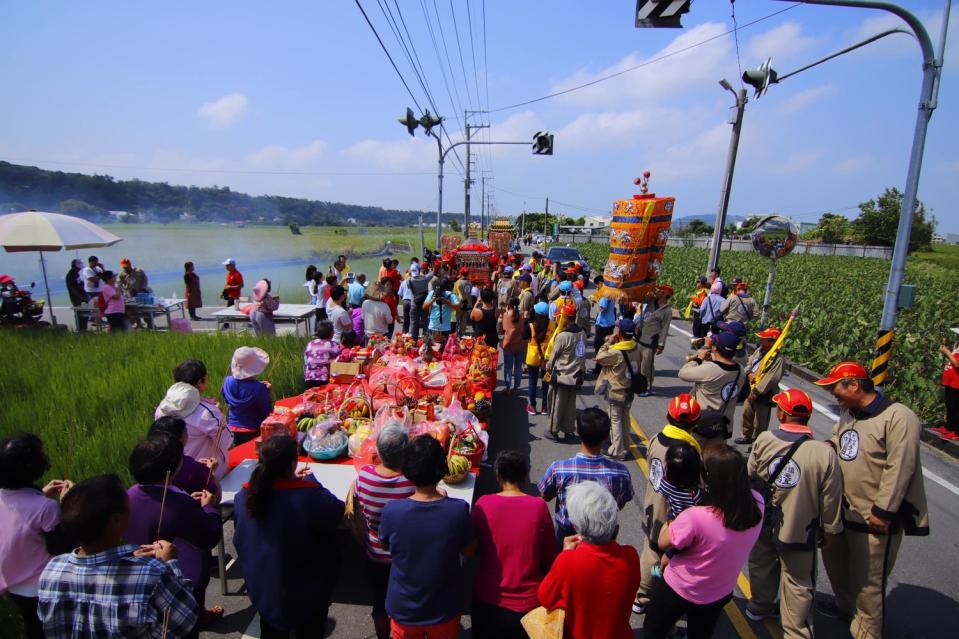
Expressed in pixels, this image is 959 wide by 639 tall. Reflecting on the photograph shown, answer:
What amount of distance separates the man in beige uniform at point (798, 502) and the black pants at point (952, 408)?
5734 millimetres

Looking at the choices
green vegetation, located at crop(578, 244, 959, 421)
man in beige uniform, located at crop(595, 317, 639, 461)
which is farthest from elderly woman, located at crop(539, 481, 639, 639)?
green vegetation, located at crop(578, 244, 959, 421)

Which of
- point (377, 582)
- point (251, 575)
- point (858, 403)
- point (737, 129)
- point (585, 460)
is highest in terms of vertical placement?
point (737, 129)

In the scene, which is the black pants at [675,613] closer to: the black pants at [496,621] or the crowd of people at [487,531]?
the crowd of people at [487,531]

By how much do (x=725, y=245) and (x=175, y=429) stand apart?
60508 mm

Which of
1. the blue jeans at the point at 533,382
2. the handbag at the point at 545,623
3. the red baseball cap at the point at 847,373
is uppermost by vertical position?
the red baseball cap at the point at 847,373

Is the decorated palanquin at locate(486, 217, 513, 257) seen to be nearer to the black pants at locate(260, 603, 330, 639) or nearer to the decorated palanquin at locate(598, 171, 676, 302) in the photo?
the decorated palanquin at locate(598, 171, 676, 302)

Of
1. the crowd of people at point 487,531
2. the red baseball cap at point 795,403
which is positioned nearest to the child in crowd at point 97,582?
the crowd of people at point 487,531

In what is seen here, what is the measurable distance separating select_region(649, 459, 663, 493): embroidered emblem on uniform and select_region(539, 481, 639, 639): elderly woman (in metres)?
1.04

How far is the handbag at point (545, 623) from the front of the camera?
2.25 meters

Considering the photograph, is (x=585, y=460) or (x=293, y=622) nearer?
(x=293, y=622)

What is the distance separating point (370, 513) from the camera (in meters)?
2.91

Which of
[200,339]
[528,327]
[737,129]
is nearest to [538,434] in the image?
[528,327]

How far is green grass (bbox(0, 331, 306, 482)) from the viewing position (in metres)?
4.96

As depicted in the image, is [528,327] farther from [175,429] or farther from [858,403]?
[175,429]
